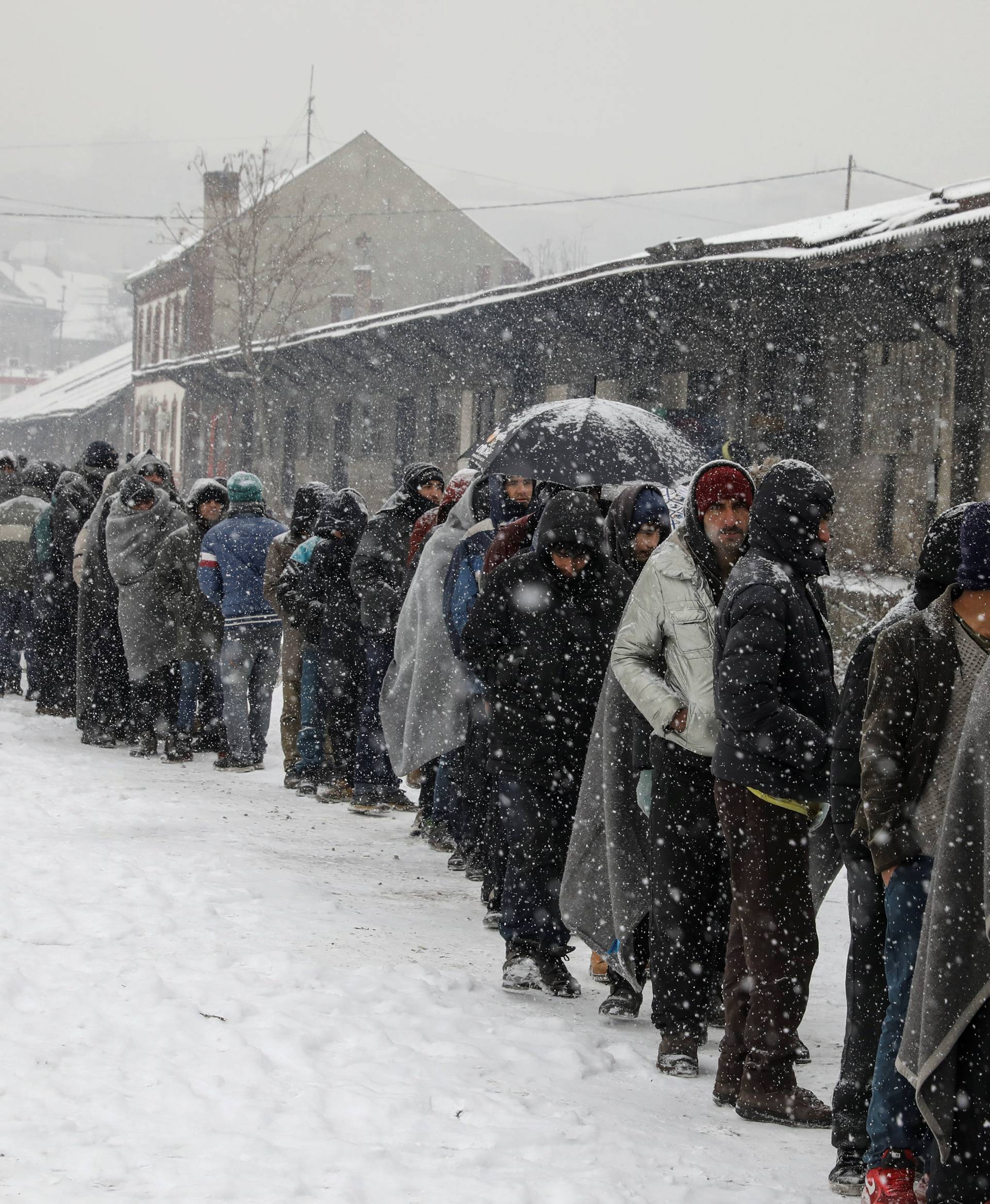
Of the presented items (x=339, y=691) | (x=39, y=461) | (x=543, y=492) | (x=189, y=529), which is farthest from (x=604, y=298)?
(x=543, y=492)

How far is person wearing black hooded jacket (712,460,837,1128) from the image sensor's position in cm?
434

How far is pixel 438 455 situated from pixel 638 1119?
25.3m

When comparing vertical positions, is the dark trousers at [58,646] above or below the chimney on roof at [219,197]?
below

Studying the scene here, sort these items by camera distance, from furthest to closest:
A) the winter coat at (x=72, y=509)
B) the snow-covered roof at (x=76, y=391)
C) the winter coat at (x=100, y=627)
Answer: the snow-covered roof at (x=76, y=391), the winter coat at (x=72, y=509), the winter coat at (x=100, y=627)

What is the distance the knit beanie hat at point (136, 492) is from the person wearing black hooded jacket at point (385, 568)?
2347 millimetres

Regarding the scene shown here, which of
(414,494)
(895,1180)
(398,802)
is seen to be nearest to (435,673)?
(414,494)

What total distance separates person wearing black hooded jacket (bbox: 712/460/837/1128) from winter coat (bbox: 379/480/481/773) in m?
3.27

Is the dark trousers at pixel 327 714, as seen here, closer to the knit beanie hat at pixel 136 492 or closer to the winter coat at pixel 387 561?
the winter coat at pixel 387 561

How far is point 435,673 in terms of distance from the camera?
789 centimetres

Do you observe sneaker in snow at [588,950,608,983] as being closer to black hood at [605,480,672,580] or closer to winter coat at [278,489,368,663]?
black hood at [605,480,672,580]

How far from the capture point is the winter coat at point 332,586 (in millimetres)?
9430

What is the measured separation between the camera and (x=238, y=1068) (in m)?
4.53

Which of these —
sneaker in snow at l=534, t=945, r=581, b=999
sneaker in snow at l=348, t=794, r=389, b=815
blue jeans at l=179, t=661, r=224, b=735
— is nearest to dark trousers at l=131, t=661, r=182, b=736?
blue jeans at l=179, t=661, r=224, b=735

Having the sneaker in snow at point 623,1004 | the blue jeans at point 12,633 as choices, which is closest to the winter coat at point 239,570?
the blue jeans at point 12,633
